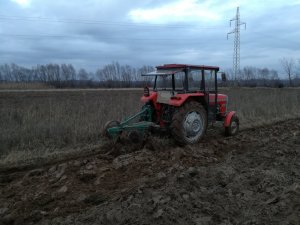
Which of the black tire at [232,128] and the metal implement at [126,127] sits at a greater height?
the metal implement at [126,127]

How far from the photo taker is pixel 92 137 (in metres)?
8.41

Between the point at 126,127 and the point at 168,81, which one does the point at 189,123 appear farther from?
the point at 126,127

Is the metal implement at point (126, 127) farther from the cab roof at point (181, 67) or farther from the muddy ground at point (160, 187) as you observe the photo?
the cab roof at point (181, 67)

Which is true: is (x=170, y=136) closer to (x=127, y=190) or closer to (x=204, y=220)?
(x=127, y=190)

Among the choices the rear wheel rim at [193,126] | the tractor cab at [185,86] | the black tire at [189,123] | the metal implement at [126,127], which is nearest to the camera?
the black tire at [189,123]

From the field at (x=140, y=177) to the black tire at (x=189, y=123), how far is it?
0.95ft

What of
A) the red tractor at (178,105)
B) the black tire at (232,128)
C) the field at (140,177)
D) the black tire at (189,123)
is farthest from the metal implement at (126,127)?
the black tire at (232,128)

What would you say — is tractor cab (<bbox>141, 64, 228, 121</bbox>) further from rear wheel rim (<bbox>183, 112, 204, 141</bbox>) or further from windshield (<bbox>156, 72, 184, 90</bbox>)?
rear wheel rim (<bbox>183, 112, 204, 141</bbox>)

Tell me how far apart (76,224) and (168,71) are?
16.7 ft

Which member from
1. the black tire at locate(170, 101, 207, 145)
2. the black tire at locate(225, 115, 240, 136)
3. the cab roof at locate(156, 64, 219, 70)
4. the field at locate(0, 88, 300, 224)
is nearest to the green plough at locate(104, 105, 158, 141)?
the field at locate(0, 88, 300, 224)

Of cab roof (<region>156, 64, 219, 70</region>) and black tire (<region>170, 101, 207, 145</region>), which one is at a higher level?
cab roof (<region>156, 64, 219, 70</region>)

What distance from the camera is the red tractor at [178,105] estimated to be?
7.47m

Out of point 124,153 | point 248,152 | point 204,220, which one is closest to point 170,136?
point 124,153

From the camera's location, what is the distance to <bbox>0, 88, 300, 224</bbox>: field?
401 centimetres
